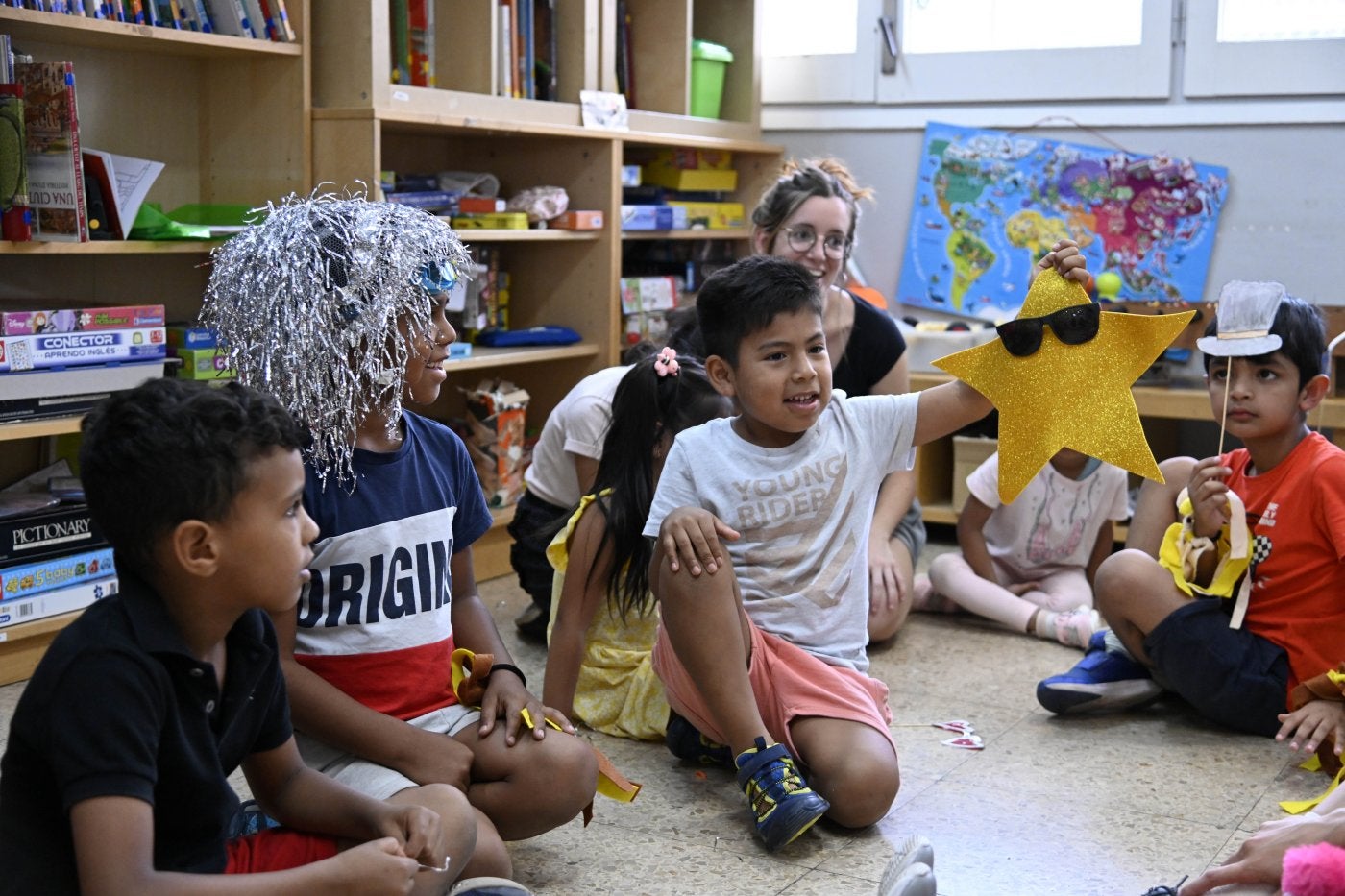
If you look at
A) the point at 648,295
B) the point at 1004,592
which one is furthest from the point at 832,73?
the point at 1004,592

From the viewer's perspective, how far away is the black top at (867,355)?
2848 mm

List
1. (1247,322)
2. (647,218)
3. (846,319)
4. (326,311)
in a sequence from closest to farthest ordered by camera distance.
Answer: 1. (326,311)
2. (1247,322)
3. (846,319)
4. (647,218)

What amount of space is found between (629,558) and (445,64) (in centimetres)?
165

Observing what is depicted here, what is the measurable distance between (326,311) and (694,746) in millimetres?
914

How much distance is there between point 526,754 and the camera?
1.69 meters

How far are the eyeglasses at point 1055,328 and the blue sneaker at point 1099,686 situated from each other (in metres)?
0.73

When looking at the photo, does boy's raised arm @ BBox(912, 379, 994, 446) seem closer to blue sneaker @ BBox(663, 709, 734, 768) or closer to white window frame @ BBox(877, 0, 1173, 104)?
blue sneaker @ BBox(663, 709, 734, 768)

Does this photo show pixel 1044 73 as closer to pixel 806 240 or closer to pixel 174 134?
pixel 806 240

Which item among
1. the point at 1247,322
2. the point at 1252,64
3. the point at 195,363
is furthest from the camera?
the point at 1252,64

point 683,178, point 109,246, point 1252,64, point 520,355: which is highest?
point 1252,64

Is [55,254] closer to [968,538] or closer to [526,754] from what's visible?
[526,754]

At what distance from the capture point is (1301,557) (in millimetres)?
2234

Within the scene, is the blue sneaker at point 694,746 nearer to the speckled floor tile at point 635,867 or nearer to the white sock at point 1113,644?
the speckled floor tile at point 635,867

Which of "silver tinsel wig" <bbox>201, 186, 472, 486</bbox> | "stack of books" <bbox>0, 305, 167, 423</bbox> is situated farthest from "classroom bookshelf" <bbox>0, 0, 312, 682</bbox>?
"silver tinsel wig" <bbox>201, 186, 472, 486</bbox>
